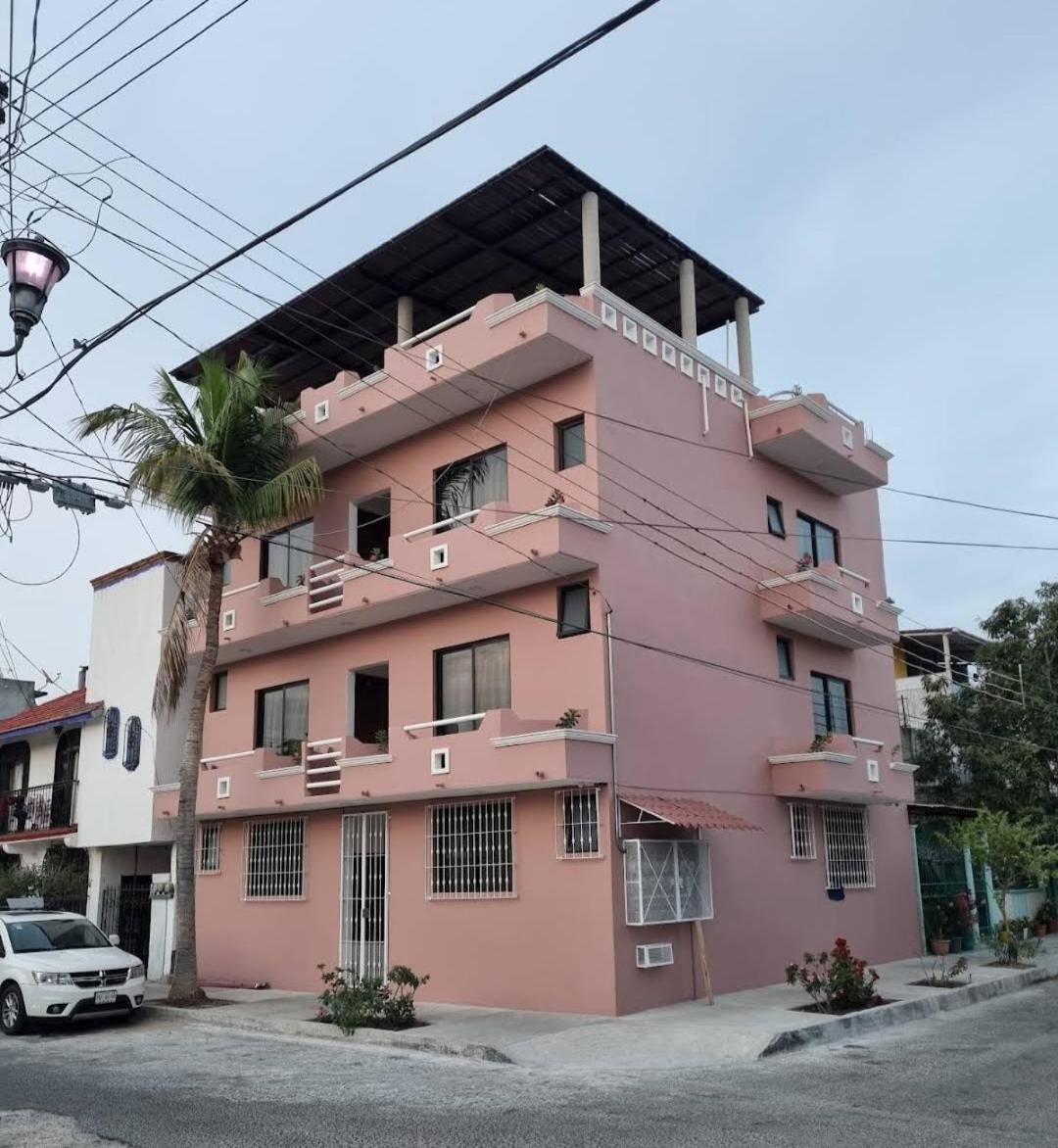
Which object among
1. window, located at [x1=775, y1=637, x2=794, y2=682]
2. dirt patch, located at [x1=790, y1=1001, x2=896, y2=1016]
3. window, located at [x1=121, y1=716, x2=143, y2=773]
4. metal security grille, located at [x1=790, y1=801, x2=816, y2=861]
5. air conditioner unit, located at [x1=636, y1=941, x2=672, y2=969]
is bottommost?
dirt patch, located at [x1=790, y1=1001, x2=896, y2=1016]

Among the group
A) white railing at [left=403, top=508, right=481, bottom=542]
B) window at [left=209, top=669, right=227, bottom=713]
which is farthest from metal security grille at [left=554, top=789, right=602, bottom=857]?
window at [left=209, top=669, right=227, bottom=713]

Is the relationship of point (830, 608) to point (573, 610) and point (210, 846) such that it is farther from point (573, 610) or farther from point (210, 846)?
point (210, 846)

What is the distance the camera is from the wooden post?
15347 mm

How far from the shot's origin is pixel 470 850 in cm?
1686

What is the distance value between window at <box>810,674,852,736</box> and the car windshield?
12602 millimetres

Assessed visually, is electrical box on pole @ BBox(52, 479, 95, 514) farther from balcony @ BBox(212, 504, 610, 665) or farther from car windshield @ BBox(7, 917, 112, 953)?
car windshield @ BBox(7, 917, 112, 953)

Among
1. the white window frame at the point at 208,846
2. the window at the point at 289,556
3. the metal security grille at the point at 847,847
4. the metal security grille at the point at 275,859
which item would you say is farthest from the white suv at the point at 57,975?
the metal security grille at the point at 847,847

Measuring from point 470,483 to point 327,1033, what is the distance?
8594mm

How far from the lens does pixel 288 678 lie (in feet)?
68.8

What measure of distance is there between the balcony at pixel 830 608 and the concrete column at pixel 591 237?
19.7 ft

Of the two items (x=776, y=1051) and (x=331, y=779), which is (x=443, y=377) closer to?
(x=331, y=779)

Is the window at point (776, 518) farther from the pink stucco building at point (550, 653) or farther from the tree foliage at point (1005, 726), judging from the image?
the tree foliage at point (1005, 726)

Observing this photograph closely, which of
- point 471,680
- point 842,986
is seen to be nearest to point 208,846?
point 471,680

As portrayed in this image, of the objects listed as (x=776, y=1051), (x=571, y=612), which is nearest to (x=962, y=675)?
(x=571, y=612)
